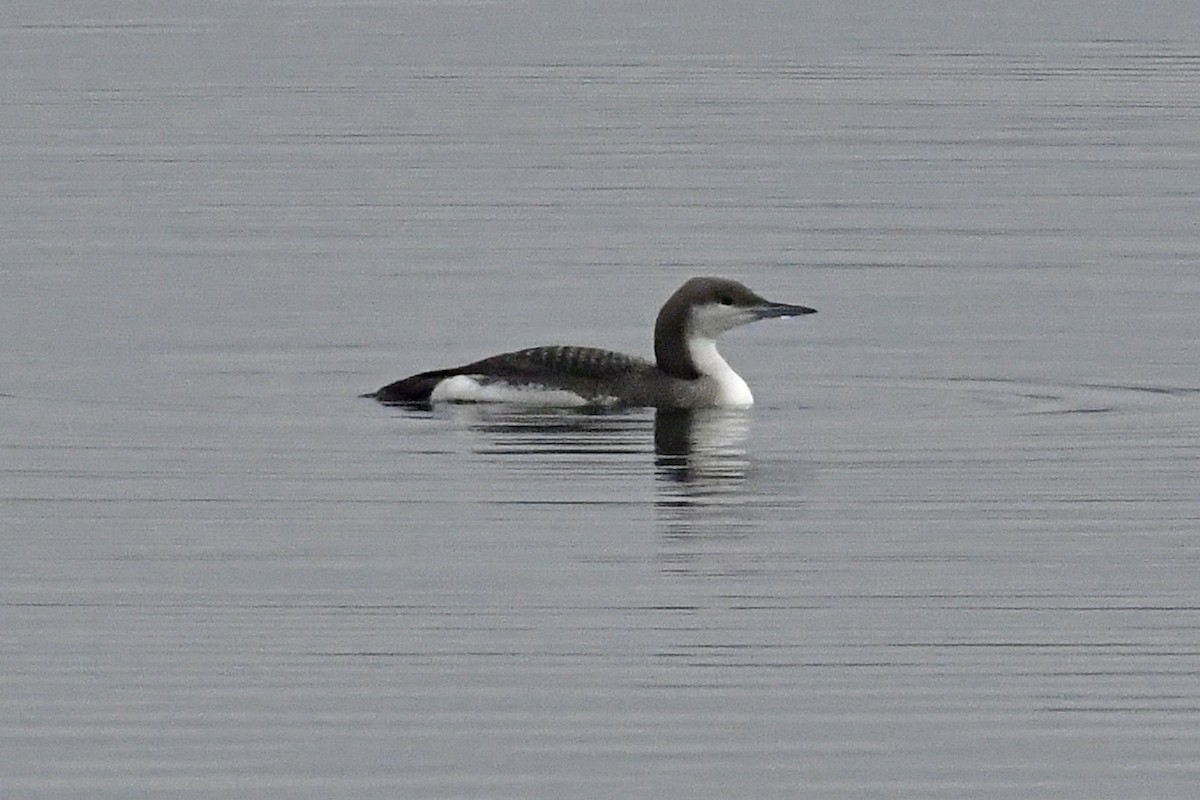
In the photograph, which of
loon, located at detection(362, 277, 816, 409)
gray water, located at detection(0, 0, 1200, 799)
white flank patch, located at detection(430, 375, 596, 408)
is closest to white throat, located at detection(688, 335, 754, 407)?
loon, located at detection(362, 277, 816, 409)

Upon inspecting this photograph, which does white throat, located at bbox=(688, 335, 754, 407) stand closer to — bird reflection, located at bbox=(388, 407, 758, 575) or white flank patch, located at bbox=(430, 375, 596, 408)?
bird reflection, located at bbox=(388, 407, 758, 575)

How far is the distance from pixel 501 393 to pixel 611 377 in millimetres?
512

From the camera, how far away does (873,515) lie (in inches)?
573

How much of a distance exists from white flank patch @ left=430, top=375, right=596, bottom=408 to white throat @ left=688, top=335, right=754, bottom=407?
582 millimetres

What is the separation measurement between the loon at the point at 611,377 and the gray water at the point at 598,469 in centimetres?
16

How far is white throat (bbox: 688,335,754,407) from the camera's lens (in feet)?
58.3

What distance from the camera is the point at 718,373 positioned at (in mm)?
17906

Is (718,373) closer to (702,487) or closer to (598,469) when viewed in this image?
(598,469)

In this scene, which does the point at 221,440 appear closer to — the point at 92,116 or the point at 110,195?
the point at 110,195

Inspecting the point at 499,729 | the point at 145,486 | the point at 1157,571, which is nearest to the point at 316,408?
the point at 145,486

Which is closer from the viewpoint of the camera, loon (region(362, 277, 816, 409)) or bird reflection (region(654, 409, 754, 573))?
bird reflection (region(654, 409, 754, 573))

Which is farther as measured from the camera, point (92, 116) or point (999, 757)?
point (92, 116)

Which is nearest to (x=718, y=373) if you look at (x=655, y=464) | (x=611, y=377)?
(x=611, y=377)

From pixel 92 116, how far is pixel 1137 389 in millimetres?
18171
